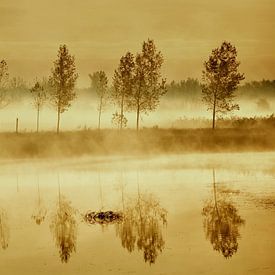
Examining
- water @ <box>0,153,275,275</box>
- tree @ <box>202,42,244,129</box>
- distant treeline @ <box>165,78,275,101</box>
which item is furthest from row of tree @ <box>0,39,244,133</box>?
distant treeline @ <box>165,78,275,101</box>

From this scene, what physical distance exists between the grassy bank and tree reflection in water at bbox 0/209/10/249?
1131 inches

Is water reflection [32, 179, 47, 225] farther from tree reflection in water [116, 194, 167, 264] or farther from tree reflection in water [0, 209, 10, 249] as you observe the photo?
tree reflection in water [116, 194, 167, 264]

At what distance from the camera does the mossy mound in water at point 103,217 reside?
2285 cm

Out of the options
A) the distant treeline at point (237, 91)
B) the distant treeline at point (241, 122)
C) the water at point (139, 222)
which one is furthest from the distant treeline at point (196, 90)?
the water at point (139, 222)

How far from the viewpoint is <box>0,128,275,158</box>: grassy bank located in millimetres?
57531

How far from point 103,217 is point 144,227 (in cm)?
246

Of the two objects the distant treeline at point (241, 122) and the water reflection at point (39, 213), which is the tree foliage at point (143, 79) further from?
the water reflection at point (39, 213)

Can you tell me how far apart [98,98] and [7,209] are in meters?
68.9

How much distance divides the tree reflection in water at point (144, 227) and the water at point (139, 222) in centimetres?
3

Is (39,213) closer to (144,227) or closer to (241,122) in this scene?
(144,227)

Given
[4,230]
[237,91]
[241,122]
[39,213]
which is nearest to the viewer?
[4,230]

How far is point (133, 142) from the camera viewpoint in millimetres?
65125

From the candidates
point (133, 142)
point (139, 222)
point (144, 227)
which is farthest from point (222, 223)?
point (133, 142)

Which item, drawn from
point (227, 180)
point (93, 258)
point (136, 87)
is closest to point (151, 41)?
point (136, 87)
